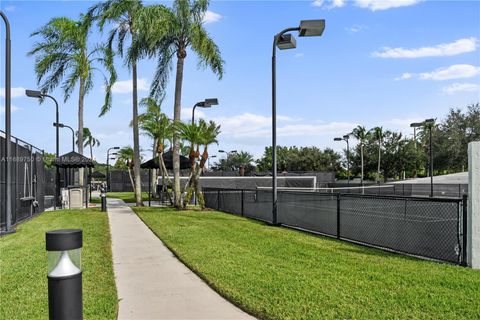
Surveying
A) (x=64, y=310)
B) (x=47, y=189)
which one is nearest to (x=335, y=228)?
(x=64, y=310)

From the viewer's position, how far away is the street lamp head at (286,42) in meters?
13.4

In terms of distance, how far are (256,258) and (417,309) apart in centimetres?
355

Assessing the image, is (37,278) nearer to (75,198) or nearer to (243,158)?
(75,198)

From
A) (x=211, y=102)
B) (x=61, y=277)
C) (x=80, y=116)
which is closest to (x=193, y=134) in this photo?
(x=211, y=102)

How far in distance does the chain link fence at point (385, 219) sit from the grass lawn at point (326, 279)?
0.46 metres

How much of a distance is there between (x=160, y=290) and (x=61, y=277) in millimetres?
3157

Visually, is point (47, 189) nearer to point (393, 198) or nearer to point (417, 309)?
point (393, 198)

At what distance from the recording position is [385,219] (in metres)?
9.94

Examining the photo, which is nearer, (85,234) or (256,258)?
(256,258)

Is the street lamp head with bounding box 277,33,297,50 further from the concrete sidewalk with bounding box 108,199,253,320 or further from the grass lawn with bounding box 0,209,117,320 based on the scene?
the grass lawn with bounding box 0,209,117,320

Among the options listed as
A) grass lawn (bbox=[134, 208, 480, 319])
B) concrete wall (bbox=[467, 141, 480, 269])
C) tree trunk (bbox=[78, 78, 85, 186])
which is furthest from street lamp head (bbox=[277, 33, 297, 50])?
tree trunk (bbox=[78, 78, 85, 186])

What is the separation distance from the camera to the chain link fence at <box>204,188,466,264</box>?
26.4 ft

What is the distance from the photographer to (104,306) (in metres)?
5.28

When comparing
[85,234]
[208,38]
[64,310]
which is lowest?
[85,234]
